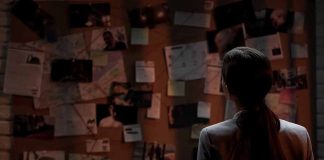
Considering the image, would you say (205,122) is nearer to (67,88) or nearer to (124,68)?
(124,68)

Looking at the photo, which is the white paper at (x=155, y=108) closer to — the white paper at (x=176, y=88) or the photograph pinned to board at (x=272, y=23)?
the white paper at (x=176, y=88)

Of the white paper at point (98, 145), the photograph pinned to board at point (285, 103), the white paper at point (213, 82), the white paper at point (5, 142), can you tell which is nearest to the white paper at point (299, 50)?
the photograph pinned to board at point (285, 103)

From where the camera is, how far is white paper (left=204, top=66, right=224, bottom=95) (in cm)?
309

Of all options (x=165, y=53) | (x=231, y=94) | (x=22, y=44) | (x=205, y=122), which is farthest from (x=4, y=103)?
(x=231, y=94)

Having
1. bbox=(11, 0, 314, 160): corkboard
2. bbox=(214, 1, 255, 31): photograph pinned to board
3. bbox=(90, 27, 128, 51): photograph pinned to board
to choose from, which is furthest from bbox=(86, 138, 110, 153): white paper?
bbox=(214, 1, 255, 31): photograph pinned to board

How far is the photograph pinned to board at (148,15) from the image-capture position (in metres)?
3.06

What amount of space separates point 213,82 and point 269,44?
39cm

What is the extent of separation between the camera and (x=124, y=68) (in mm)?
3064

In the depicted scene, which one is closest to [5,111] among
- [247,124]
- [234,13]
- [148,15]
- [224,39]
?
[148,15]

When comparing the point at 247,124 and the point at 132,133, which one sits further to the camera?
the point at 132,133

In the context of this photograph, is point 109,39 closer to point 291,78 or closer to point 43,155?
point 43,155

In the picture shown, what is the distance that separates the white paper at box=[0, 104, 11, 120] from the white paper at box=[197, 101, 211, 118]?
108 centimetres

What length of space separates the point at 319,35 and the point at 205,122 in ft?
2.71

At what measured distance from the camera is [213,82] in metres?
3.09
